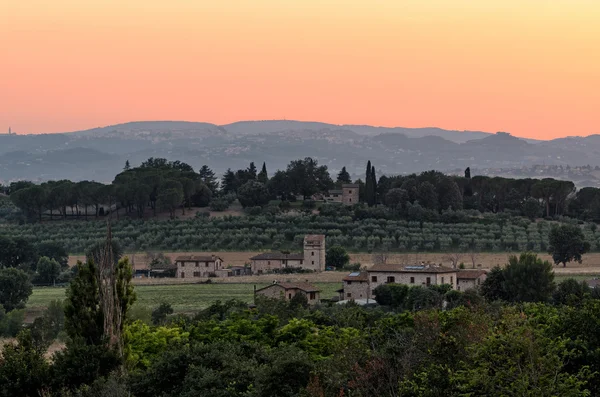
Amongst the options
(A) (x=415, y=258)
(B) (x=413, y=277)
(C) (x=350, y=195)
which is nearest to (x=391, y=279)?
(B) (x=413, y=277)

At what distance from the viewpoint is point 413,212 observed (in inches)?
3327

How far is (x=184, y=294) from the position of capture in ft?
190

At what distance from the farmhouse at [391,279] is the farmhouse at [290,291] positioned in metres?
2.30

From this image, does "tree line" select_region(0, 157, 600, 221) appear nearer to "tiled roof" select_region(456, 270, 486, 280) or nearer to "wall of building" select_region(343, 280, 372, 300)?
"tiled roof" select_region(456, 270, 486, 280)

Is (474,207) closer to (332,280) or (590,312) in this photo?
(332,280)

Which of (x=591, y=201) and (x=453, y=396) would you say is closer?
(x=453, y=396)

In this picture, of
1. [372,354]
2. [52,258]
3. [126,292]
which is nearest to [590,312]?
[372,354]

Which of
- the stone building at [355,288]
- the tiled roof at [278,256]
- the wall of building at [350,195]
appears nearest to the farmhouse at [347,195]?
the wall of building at [350,195]

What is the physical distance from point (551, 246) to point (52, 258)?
3315 cm

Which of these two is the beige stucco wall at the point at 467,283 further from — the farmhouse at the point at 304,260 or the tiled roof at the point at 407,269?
the farmhouse at the point at 304,260

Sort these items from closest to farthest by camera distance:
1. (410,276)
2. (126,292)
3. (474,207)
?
(126,292), (410,276), (474,207)

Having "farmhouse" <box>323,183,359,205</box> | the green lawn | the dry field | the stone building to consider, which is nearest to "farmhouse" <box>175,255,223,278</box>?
the dry field

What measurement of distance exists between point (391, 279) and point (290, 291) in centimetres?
558

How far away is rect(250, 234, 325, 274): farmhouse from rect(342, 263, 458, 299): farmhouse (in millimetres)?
12991
